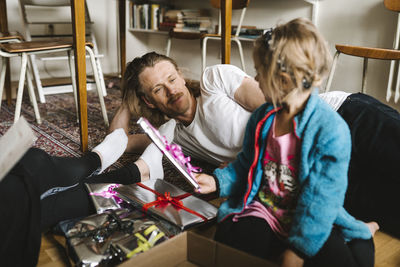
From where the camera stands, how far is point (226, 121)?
51.6 inches

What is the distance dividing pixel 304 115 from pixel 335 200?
0.61 feet

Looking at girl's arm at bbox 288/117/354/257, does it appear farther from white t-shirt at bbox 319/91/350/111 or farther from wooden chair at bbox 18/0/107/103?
wooden chair at bbox 18/0/107/103

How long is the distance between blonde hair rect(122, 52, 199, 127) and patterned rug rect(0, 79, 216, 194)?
0.21 m

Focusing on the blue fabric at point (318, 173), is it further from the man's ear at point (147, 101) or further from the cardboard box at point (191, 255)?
the man's ear at point (147, 101)

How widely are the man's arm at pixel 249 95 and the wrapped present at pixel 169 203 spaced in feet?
1.40

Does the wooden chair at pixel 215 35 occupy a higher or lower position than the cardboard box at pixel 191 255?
higher

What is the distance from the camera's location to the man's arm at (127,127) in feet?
5.37

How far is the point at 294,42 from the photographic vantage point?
0.70m

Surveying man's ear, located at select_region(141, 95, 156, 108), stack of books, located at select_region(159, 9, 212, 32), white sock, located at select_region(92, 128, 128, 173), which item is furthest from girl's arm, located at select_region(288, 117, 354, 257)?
stack of books, located at select_region(159, 9, 212, 32)

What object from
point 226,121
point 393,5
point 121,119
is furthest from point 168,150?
point 393,5

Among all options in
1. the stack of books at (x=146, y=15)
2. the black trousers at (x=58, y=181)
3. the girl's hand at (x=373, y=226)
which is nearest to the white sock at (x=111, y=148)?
the black trousers at (x=58, y=181)

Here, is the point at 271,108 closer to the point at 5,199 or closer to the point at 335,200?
the point at 335,200

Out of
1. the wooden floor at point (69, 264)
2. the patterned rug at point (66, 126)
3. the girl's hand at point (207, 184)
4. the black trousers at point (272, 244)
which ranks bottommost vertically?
the wooden floor at point (69, 264)

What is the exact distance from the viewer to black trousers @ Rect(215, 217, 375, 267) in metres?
0.77
